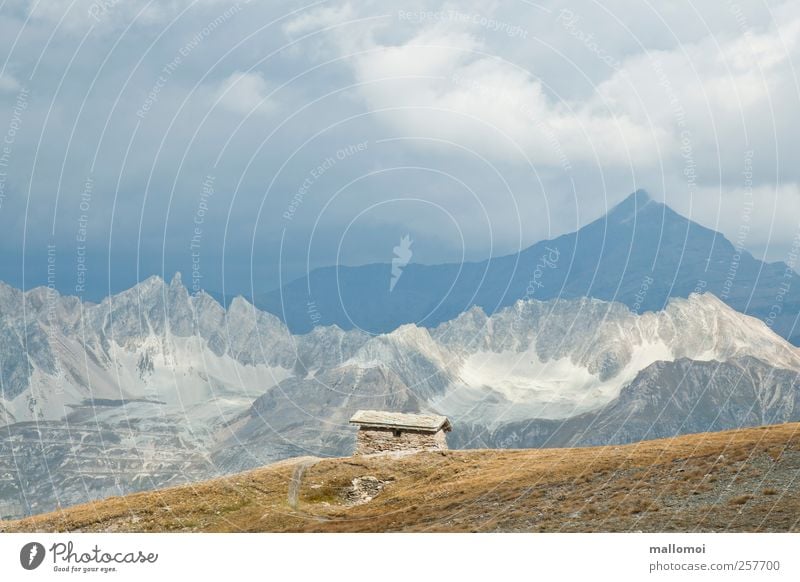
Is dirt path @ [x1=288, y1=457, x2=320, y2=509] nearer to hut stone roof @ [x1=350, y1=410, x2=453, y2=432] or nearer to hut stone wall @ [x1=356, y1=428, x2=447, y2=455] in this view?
hut stone wall @ [x1=356, y1=428, x2=447, y2=455]

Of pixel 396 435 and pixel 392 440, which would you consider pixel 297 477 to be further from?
pixel 396 435

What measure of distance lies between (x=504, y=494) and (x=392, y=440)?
24.6 metres

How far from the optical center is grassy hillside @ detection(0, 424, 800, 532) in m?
38.2

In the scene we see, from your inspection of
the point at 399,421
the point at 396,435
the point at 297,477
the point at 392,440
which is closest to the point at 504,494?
the point at 297,477

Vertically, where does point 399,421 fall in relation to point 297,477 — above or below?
above

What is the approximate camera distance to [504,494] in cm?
4544

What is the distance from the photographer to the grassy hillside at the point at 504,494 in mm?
38188

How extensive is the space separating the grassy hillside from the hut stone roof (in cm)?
503

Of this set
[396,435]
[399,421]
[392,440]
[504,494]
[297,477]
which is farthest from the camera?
[399,421]

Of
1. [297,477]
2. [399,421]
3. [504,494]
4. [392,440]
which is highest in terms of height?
[399,421]

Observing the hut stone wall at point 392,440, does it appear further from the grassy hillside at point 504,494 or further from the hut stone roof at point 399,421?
the grassy hillside at point 504,494
